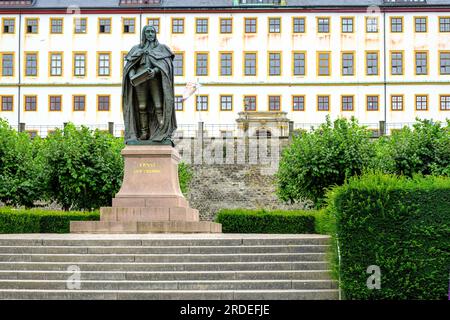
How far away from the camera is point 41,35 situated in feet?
226

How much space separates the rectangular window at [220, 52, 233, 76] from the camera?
67.8 metres

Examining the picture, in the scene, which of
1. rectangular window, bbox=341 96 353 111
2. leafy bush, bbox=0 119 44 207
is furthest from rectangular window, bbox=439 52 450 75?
leafy bush, bbox=0 119 44 207

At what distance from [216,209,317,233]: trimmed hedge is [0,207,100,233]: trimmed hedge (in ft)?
15.2

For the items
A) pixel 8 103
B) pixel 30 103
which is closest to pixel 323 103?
pixel 30 103

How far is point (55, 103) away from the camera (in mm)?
68125

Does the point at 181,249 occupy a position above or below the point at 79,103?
below

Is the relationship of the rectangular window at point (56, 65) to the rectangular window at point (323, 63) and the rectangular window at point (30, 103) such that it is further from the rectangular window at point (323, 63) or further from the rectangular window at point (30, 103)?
the rectangular window at point (323, 63)

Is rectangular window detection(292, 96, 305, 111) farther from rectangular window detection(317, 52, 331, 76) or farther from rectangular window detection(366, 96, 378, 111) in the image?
rectangular window detection(366, 96, 378, 111)

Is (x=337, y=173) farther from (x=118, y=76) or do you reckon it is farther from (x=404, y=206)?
(x=118, y=76)

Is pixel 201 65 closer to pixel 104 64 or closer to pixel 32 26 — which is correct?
pixel 104 64

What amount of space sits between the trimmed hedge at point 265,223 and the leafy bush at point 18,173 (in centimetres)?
1730

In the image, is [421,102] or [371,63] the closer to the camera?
[421,102]

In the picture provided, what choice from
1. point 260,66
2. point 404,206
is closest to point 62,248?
point 404,206

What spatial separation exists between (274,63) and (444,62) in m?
14.1
